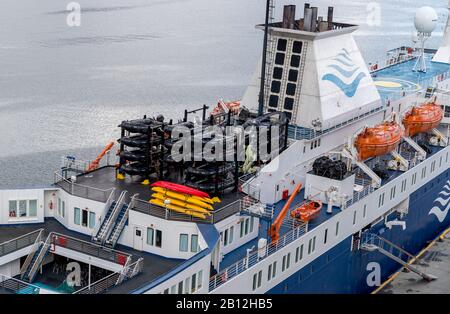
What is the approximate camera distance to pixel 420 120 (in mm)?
44344

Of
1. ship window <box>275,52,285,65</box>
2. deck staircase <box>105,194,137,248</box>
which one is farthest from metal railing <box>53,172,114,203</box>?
ship window <box>275,52,285,65</box>

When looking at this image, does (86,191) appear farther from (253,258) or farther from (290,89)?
(290,89)

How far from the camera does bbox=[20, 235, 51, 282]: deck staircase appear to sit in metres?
27.2

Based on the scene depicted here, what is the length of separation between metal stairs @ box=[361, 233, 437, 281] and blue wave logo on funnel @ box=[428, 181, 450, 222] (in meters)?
5.20

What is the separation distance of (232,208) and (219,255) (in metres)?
2.55

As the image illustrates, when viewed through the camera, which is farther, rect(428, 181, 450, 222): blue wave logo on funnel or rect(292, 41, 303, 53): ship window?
rect(428, 181, 450, 222): blue wave logo on funnel

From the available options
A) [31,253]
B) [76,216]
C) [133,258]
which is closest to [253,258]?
[133,258]

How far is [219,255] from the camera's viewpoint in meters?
27.4

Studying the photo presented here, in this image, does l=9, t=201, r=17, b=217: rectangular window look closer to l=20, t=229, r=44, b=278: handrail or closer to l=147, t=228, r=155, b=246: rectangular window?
l=20, t=229, r=44, b=278: handrail

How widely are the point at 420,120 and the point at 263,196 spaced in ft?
50.5

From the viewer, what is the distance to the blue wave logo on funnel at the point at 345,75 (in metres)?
38.7
